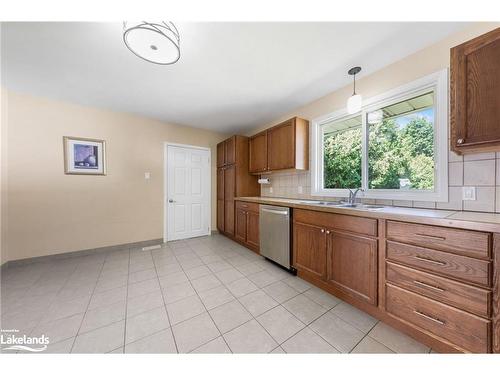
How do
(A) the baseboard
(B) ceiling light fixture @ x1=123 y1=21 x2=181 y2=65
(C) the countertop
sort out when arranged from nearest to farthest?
(C) the countertop
(B) ceiling light fixture @ x1=123 y1=21 x2=181 y2=65
(A) the baseboard

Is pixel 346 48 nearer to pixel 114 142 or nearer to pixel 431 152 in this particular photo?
pixel 431 152

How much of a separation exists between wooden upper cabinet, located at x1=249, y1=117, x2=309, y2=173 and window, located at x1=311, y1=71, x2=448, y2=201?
0.26m

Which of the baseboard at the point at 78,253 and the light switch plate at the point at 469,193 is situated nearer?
the light switch plate at the point at 469,193

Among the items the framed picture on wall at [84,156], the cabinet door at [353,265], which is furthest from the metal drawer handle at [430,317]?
the framed picture on wall at [84,156]

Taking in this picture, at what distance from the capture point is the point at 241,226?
321cm

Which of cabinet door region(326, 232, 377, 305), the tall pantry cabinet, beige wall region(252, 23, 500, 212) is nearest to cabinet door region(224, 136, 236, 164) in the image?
the tall pantry cabinet

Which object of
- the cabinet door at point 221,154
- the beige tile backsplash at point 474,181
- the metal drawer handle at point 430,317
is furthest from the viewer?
the cabinet door at point 221,154

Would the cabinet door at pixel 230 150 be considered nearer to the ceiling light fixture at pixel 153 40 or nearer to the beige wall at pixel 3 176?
the ceiling light fixture at pixel 153 40

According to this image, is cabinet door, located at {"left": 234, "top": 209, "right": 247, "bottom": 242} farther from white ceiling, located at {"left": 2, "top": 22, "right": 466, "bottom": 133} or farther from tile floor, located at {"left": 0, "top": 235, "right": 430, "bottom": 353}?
white ceiling, located at {"left": 2, "top": 22, "right": 466, "bottom": 133}

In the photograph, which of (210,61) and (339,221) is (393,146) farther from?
(210,61)

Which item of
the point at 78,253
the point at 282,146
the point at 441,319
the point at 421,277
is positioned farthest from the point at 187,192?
the point at 441,319

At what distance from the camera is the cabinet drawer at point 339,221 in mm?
1422

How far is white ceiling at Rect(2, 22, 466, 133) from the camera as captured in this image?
142 cm

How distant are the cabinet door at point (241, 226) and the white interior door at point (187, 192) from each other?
3.15 feet
